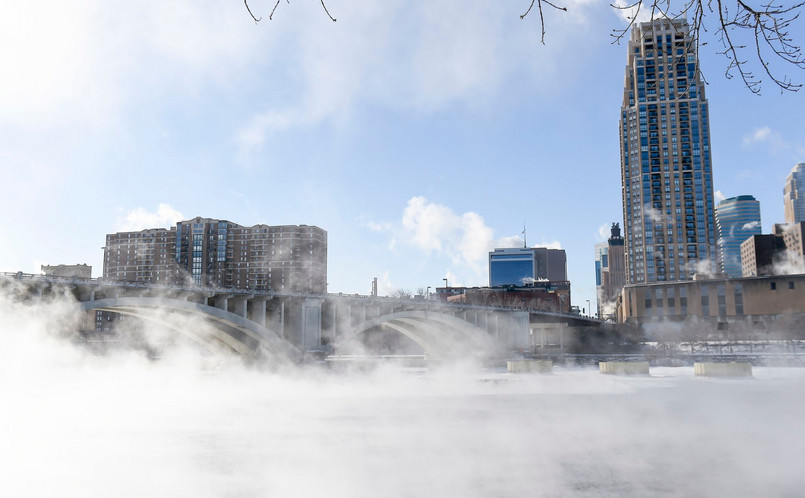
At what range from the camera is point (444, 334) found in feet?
259

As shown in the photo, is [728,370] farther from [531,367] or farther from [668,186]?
[668,186]

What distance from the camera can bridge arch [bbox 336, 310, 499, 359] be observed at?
228ft

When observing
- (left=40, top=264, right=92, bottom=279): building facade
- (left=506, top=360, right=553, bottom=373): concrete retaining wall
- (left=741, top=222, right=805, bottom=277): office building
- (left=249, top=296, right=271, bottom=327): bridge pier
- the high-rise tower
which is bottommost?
(left=506, top=360, right=553, bottom=373): concrete retaining wall

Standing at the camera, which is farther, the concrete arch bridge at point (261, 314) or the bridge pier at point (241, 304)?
the bridge pier at point (241, 304)

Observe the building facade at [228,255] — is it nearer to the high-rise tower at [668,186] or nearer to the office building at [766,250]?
the high-rise tower at [668,186]

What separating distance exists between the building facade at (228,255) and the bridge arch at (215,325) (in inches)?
3320

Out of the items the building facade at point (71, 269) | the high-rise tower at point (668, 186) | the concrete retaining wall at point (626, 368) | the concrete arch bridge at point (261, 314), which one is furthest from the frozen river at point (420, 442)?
the high-rise tower at point (668, 186)

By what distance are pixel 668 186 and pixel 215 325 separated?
13460 cm

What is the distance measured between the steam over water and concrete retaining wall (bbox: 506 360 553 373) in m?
12.3

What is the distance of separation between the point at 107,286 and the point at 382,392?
20.8m

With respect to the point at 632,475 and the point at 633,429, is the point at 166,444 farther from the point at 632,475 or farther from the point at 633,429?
the point at 633,429

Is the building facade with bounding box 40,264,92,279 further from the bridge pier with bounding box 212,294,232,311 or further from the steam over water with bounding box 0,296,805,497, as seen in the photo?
the steam over water with bounding box 0,296,805,497

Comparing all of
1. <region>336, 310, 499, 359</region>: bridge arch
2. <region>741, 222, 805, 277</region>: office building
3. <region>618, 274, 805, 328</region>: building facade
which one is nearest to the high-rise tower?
<region>741, 222, 805, 277</region>: office building

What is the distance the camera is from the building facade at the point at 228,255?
143 meters
